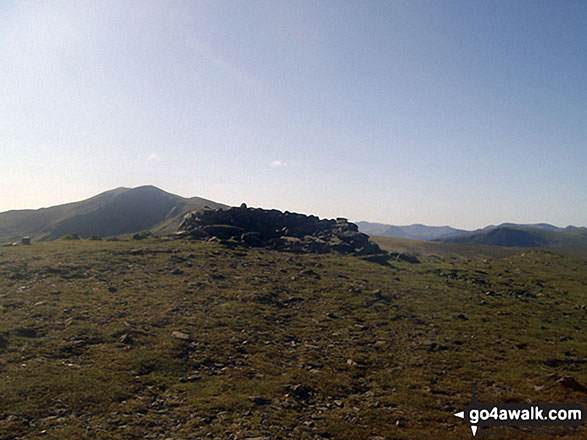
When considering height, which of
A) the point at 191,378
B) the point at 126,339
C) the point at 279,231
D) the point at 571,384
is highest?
the point at 279,231

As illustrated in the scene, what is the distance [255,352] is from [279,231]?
4212 centimetres

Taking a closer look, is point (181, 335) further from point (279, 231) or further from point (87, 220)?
point (87, 220)

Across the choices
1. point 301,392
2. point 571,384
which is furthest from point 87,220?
point 571,384

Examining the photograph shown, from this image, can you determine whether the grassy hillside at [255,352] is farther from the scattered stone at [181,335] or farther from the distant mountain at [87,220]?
the distant mountain at [87,220]

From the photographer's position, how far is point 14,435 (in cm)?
998

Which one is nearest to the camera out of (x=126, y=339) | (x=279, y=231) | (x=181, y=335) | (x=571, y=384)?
(x=571, y=384)

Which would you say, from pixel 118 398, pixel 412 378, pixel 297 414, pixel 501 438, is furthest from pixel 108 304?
pixel 501 438

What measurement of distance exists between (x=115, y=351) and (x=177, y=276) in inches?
592

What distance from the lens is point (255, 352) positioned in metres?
17.8

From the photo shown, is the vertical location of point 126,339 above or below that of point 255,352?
above

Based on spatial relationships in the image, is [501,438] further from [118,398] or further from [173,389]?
[118,398]

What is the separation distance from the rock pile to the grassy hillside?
1706 centimetres

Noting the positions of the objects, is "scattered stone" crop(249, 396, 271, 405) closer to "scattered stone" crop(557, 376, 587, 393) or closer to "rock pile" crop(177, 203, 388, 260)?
"scattered stone" crop(557, 376, 587, 393)

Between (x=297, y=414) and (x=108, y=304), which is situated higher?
(x=108, y=304)
